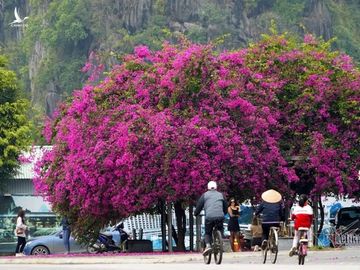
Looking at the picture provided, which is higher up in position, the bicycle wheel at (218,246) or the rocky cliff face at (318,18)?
the rocky cliff face at (318,18)

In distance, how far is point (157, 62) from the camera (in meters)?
41.4

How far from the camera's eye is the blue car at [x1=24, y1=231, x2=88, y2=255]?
45.7 m

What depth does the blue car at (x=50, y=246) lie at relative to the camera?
150 feet

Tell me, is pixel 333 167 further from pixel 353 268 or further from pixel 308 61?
pixel 353 268

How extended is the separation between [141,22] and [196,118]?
11909 centimetres

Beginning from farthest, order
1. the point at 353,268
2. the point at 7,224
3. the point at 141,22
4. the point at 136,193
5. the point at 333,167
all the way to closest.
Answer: the point at 141,22 < the point at 7,224 < the point at 333,167 < the point at 136,193 < the point at 353,268

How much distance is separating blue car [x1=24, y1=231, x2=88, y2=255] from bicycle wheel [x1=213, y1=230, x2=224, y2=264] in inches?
695

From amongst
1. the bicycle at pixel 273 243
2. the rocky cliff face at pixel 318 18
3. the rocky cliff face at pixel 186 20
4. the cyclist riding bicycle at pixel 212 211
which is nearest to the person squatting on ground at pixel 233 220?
the bicycle at pixel 273 243

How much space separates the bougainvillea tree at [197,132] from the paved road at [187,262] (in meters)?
4.03

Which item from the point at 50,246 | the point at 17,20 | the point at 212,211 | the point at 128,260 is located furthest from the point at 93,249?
the point at 17,20

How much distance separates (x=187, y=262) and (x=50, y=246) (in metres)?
15.2

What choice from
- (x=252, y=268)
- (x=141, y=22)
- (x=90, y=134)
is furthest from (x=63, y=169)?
(x=141, y=22)

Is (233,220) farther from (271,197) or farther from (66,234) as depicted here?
(271,197)

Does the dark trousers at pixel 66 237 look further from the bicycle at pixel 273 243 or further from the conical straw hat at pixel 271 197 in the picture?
the bicycle at pixel 273 243
